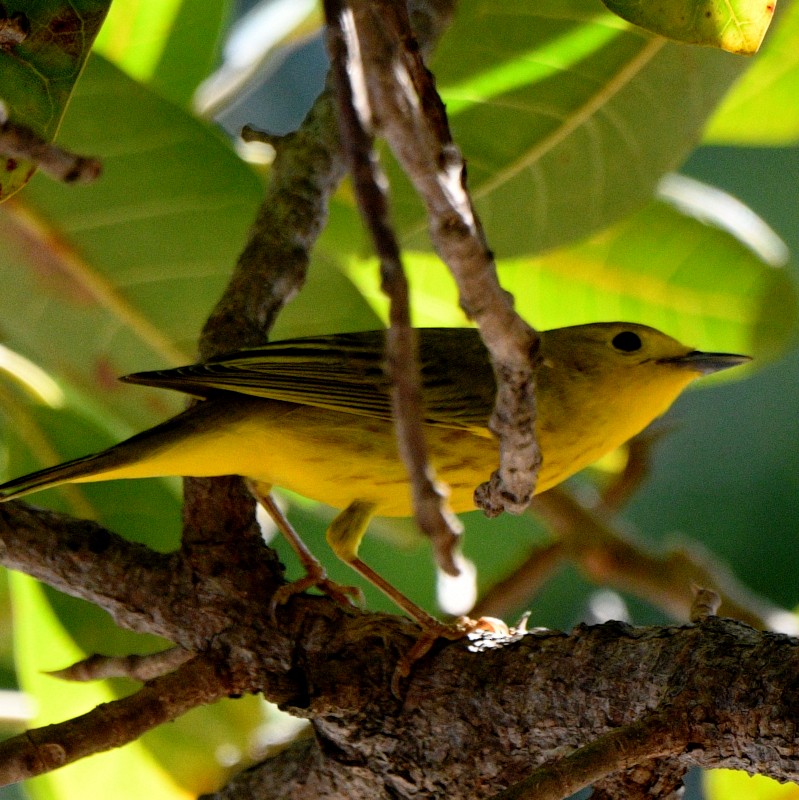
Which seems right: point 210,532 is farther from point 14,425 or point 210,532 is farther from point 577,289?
point 577,289

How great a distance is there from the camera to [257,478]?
7.29 feet

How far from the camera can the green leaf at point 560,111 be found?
2482 millimetres

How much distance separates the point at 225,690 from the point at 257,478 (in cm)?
61

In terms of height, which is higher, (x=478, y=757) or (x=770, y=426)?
(x=770, y=426)

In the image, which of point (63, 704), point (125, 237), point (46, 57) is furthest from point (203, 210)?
point (63, 704)

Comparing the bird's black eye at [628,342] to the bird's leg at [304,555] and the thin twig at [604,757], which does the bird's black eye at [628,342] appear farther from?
the thin twig at [604,757]

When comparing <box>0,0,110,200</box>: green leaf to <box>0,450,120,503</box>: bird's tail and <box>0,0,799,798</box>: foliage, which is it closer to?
<box>0,450,120,503</box>: bird's tail

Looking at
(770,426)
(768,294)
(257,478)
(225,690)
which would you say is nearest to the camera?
(225,690)

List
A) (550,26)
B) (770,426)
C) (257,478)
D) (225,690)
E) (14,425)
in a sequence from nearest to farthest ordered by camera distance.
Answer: (225,690) < (257,478) < (550,26) < (14,425) < (770,426)

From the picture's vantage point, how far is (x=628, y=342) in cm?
262

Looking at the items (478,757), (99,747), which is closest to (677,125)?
(478,757)

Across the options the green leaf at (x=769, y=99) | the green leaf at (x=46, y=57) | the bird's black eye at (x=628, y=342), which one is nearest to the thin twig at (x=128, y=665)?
the green leaf at (x=46, y=57)

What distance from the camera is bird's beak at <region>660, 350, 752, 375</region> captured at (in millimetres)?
2539

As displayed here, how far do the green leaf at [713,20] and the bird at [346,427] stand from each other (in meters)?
0.86
